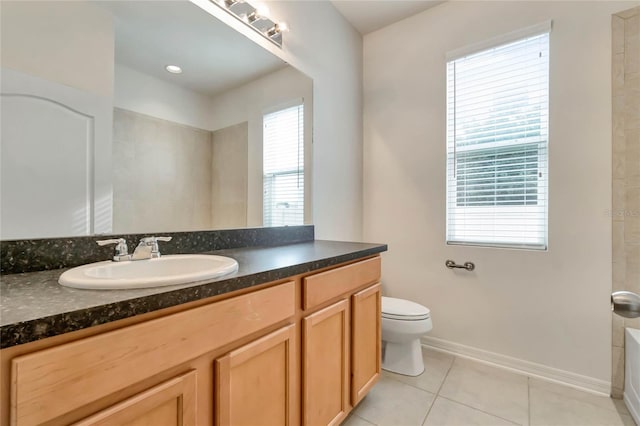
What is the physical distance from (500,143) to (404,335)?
1.46m

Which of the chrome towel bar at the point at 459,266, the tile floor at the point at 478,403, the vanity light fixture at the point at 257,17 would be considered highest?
the vanity light fixture at the point at 257,17

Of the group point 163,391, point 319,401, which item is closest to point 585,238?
point 319,401

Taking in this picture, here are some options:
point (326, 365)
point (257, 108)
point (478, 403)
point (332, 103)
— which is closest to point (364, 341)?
point (326, 365)

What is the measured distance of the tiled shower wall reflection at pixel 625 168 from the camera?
5.35 feet

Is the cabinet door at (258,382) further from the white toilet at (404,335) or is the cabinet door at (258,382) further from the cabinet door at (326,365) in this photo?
the white toilet at (404,335)

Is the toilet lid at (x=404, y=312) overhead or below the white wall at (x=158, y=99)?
below

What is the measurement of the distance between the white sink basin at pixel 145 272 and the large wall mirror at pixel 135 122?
0.20 meters

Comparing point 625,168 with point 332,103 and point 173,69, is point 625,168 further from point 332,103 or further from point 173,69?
point 173,69

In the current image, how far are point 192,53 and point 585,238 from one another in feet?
7.87

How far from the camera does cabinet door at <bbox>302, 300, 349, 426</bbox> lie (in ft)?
3.73

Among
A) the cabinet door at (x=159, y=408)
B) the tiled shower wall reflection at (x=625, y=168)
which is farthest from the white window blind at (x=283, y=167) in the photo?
the tiled shower wall reflection at (x=625, y=168)

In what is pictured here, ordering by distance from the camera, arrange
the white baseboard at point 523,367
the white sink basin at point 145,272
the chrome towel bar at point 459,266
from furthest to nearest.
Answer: the chrome towel bar at point 459,266
the white baseboard at point 523,367
the white sink basin at point 145,272

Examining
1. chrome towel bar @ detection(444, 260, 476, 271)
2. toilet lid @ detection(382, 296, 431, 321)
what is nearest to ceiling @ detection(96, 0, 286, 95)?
toilet lid @ detection(382, 296, 431, 321)

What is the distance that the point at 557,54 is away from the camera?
5.99ft
